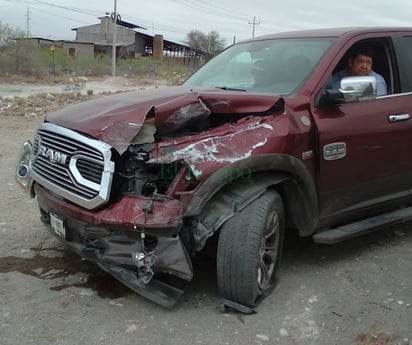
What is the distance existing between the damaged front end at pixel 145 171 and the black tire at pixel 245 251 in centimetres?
21

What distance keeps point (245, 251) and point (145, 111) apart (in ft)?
3.56

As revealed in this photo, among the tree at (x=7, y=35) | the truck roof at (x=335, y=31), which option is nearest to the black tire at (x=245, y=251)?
the truck roof at (x=335, y=31)

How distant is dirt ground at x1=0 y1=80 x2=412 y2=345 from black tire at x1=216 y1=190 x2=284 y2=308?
0.18 meters

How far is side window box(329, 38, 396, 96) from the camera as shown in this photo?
436 centimetres

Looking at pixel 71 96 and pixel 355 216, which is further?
pixel 71 96

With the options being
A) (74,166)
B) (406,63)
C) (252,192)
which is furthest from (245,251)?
(406,63)

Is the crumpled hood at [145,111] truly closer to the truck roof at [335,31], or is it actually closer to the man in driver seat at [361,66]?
the man in driver seat at [361,66]

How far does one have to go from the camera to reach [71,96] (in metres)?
17.9

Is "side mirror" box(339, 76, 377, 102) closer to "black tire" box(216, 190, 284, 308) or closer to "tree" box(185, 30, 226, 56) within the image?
"black tire" box(216, 190, 284, 308)

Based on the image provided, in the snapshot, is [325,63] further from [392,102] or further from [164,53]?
[164,53]

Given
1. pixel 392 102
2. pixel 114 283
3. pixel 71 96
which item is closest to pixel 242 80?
pixel 392 102

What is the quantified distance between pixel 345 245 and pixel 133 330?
232 centimetres

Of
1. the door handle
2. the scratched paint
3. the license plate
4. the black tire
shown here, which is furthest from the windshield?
the license plate

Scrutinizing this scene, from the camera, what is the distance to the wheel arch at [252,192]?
332cm
